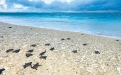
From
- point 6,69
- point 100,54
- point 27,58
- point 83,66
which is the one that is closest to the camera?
point 6,69

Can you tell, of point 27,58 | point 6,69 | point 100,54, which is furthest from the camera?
point 100,54

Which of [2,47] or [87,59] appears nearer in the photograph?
[87,59]

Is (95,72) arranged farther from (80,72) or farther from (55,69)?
(55,69)

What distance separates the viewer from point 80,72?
6.16 meters

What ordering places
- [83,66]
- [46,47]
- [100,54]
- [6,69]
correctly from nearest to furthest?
1. [6,69]
2. [83,66]
3. [100,54]
4. [46,47]

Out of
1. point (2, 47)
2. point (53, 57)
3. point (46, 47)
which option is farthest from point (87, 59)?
point (2, 47)

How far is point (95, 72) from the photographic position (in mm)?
6191

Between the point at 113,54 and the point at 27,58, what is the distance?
546cm

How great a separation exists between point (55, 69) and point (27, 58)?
196 cm

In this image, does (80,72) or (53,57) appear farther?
(53,57)

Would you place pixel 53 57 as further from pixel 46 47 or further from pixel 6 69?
pixel 6 69

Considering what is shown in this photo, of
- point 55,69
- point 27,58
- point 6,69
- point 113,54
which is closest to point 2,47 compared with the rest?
point 27,58

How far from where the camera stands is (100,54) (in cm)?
838

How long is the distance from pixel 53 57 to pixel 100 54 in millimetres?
3110
